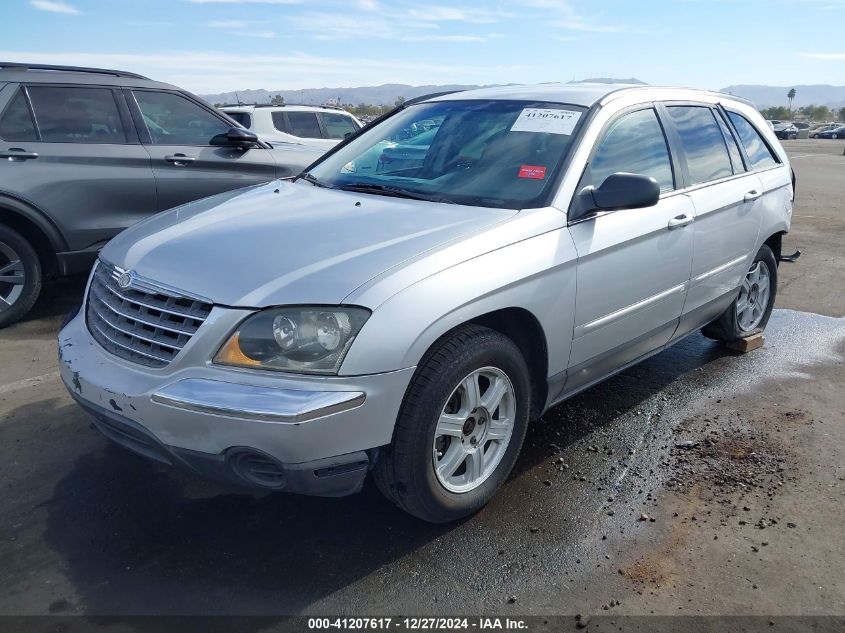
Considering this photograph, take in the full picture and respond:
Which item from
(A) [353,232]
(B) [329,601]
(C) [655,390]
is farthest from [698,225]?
(B) [329,601]

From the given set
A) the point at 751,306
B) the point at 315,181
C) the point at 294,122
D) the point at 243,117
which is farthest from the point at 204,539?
the point at 294,122

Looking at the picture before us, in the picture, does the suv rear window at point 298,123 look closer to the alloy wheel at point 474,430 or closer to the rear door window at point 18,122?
the rear door window at point 18,122

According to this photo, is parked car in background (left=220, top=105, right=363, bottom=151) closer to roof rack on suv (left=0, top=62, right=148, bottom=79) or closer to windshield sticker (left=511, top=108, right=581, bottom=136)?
roof rack on suv (left=0, top=62, right=148, bottom=79)

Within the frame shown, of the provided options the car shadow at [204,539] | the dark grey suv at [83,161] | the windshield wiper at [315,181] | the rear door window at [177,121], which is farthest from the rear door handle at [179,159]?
the car shadow at [204,539]

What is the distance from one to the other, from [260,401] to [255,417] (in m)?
0.05

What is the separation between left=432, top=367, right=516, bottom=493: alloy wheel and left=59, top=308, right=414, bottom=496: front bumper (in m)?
0.35

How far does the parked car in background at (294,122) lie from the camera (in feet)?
37.2

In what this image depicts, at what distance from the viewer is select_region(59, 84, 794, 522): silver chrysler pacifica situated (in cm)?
251

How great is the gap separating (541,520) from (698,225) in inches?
77.5

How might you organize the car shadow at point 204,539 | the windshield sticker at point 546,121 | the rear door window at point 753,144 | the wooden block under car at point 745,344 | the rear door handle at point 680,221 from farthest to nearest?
Answer: the wooden block under car at point 745,344 → the rear door window at point 753,144 → the rear door handle at point 680,221 → the windshield sticker at point 546,121 → the car shadow at point 204,539

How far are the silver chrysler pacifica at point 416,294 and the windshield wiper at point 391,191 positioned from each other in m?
0.02

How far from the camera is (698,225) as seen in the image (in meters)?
4.06

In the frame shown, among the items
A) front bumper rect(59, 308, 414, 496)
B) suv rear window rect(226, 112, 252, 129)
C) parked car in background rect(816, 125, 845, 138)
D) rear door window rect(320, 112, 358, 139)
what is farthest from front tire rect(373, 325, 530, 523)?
parked car in background rect(816, 125, 845, 138)

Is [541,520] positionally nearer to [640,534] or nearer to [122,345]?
[640,534]
